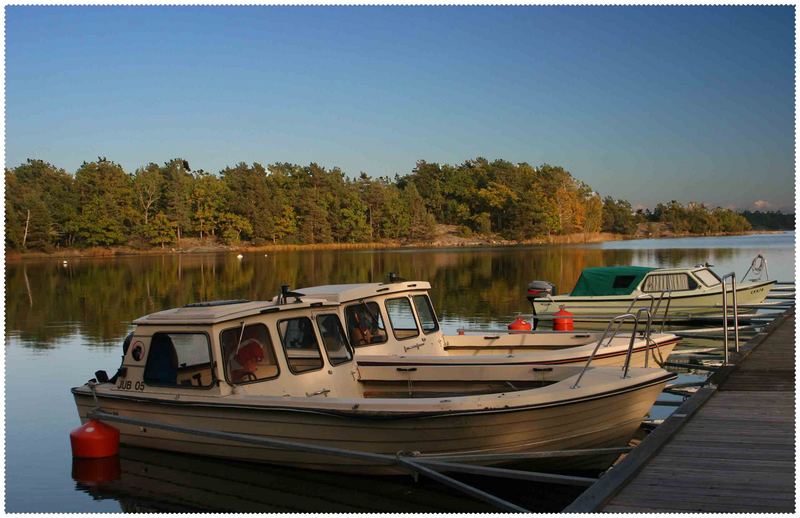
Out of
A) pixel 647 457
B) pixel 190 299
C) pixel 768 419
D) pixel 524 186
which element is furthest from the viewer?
pixel 524 186

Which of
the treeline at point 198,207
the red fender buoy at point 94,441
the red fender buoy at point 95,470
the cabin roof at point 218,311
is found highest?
the treeline at point 198,207

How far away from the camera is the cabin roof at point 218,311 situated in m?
10.8

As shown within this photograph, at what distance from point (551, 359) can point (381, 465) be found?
147 inches

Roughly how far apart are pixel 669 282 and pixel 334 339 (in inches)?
635

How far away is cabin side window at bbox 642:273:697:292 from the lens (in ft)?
83.1

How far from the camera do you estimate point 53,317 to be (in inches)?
1159

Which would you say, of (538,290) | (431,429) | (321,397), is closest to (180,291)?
(538,290)

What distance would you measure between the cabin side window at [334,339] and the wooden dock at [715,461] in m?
4.64

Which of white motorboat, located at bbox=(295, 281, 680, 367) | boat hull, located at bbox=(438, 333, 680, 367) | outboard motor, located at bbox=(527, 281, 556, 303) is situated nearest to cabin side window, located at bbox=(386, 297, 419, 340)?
white motorboat, located at bbox=(295, 281, 680, 367)

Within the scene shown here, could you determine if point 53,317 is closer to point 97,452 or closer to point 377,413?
point 97,452

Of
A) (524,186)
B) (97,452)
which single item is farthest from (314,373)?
(524,186)

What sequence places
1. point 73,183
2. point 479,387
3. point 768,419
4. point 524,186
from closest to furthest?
point 768,419 → point 479,387 → point 73,183 → point 524,186

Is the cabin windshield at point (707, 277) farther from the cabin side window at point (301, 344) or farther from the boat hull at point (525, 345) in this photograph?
the cabin side window at point (301, 344)

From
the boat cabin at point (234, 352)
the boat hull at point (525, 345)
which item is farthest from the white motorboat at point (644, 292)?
the boat cabin at point (234, 352)
